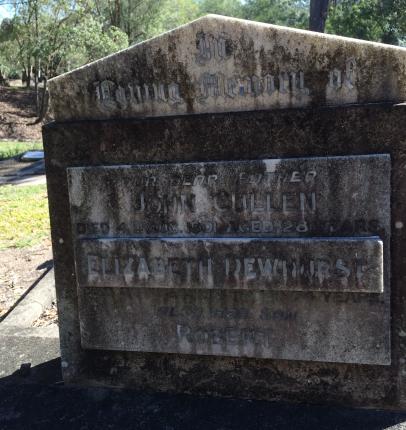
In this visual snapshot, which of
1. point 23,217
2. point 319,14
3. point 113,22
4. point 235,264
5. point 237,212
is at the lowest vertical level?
point 23,217

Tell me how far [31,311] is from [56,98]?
1.81 metres

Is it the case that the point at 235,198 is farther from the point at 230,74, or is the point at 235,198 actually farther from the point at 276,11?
the point at 276,11

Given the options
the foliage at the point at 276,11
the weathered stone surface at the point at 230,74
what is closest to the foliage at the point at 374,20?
the foliage at the point at 276,11

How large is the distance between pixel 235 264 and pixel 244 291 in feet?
0.49

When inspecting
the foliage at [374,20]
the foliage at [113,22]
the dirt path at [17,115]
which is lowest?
the dirt path at [17,115]

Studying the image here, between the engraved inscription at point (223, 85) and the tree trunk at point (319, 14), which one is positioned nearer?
the engraved inscription at point (223, 85)

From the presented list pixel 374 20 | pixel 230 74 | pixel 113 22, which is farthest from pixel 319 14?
pixel 113 22

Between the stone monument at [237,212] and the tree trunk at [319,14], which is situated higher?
the tree trunk at [319,14]

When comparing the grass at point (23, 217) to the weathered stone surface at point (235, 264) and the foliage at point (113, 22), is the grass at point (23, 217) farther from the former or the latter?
the foliage at point (113, 22)

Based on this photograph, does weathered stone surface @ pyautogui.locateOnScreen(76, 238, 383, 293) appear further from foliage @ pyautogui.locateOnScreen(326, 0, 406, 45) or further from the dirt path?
the dirt path

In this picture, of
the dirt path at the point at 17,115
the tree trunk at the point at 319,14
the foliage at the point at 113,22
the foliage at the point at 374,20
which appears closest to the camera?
the tree trunk at the point at 319,14

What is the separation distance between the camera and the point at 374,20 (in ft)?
55.6

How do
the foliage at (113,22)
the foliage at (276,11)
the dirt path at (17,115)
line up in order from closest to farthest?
the foliage at (113,22)
the dirt path at (17,115)
the foliage at (276,11)

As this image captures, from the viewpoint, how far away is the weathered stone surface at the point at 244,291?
7.01 ft
